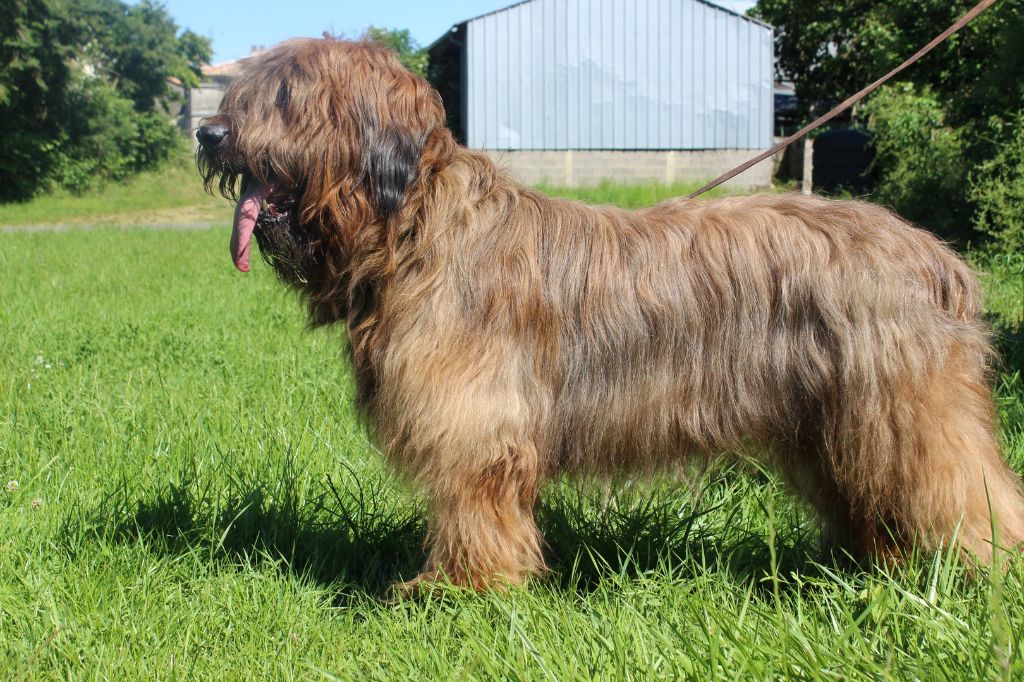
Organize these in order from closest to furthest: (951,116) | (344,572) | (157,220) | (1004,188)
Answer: (344,572), (1004,188), (951,116), (157,220)

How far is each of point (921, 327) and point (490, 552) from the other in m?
1.55

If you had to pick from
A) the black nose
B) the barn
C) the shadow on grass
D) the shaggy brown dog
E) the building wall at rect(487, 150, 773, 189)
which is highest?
the barn

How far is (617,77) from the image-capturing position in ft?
84.0

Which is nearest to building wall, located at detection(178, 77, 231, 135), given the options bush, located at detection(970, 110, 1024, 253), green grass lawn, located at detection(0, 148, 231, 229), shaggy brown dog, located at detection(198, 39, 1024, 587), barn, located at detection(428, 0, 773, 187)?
green grass lawn, located at detection(0, 148, 231, 229)

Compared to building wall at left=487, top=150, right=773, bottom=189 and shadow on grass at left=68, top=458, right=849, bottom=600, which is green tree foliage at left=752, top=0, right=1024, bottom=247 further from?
building wall at left=487, top=150, right=773, bottom=189

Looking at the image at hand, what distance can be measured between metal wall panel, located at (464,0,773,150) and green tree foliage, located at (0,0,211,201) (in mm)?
10959

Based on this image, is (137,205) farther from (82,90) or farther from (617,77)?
(617,77)

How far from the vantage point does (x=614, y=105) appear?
2570 cm

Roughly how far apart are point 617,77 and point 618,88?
299 millimetres

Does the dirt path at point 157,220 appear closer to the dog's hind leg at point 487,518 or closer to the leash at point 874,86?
the leash at point 874,86

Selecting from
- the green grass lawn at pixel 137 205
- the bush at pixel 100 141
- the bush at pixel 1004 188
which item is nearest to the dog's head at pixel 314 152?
the bush at pixel 1004 188

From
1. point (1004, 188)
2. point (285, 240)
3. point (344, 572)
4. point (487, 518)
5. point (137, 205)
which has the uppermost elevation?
point (1004, 188)

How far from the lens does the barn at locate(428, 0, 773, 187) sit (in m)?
25.0

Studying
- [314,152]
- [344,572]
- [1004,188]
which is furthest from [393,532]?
[1004,188]
